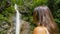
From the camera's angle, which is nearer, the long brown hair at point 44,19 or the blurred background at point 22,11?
the long brown hair at point 44,19

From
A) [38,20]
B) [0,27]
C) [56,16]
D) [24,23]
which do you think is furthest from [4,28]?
[38,20]

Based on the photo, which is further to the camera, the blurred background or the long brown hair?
the blurred background

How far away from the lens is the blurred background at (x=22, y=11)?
6.41 metres

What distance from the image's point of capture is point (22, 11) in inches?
308

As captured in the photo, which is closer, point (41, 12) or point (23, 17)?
point (41, 12)

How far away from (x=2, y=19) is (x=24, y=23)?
0.74 metres

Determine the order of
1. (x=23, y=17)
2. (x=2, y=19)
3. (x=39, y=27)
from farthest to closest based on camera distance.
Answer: (x=23, y=17), (x=2, y=19), (x=39, y=27)

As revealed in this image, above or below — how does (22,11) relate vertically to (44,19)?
below

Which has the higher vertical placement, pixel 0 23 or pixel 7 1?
pixel 7 1

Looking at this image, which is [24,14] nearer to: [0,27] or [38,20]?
[0,27]

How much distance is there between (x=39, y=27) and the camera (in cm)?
248

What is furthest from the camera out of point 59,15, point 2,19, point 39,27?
point 2,19

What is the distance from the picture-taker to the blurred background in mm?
6406

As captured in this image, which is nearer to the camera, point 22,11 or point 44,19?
point 44,19
